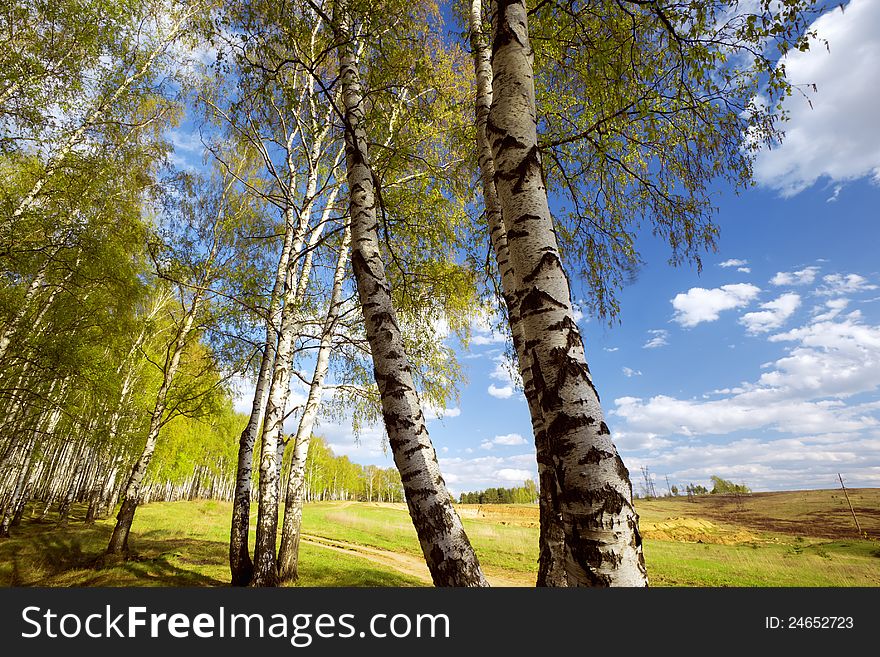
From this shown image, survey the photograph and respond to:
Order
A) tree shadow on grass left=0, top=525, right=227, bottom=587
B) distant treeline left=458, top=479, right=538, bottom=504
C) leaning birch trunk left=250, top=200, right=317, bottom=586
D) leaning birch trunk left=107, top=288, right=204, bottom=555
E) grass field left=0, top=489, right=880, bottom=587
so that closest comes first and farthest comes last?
1. leaning birch trunk left=250, top=200, right=317, bottom=586
2. tree shadow on grass left=0, top=525, right=227, bottom=587
3. grass field left=0, top=489, right=880, bottom=587
4. leaning birch trunk left=107, top=288, right=204, bottom=555
5. distant treeline left=458, top=479, right=538, bottom=504

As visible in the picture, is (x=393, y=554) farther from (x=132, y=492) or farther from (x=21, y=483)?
(x=21, y=483)

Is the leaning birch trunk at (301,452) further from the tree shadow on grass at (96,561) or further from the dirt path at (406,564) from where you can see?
the dirt path at (406,564)

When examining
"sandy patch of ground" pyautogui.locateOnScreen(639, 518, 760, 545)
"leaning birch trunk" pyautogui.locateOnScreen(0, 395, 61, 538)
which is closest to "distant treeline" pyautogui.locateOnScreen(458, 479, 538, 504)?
"sandy patch of ground" pyautogui.locateOnScreen(639, 518, 760, 545)

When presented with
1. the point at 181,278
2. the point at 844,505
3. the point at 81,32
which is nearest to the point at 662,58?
the point at 181,278

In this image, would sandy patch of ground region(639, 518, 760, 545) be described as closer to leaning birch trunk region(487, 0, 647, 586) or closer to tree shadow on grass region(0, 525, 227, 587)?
tree shadow on grass region(0, 525, 227, 587)

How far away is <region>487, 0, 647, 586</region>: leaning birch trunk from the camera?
1681mm

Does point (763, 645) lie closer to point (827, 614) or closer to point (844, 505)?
point (827, 614)

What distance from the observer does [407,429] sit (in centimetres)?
268

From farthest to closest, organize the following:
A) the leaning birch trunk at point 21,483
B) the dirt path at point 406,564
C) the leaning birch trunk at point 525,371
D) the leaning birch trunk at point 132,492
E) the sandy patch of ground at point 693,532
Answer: the sandy patch of ground at point 693,532 → the leaning birch trunk at point 21,483 → the dirt path at point 406,564 → the leaning birch trunk at point 132,492 → the leaning birch trunk at point 525,371

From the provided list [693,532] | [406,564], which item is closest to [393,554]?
[406,564]

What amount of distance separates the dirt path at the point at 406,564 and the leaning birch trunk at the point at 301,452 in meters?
4.18

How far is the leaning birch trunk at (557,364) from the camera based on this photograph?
66.2 inches

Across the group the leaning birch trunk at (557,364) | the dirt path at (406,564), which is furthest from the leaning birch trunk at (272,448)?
the leaning birch trunk at (557,364)

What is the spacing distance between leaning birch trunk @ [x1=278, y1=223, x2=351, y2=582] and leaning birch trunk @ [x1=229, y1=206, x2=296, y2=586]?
0.70m
